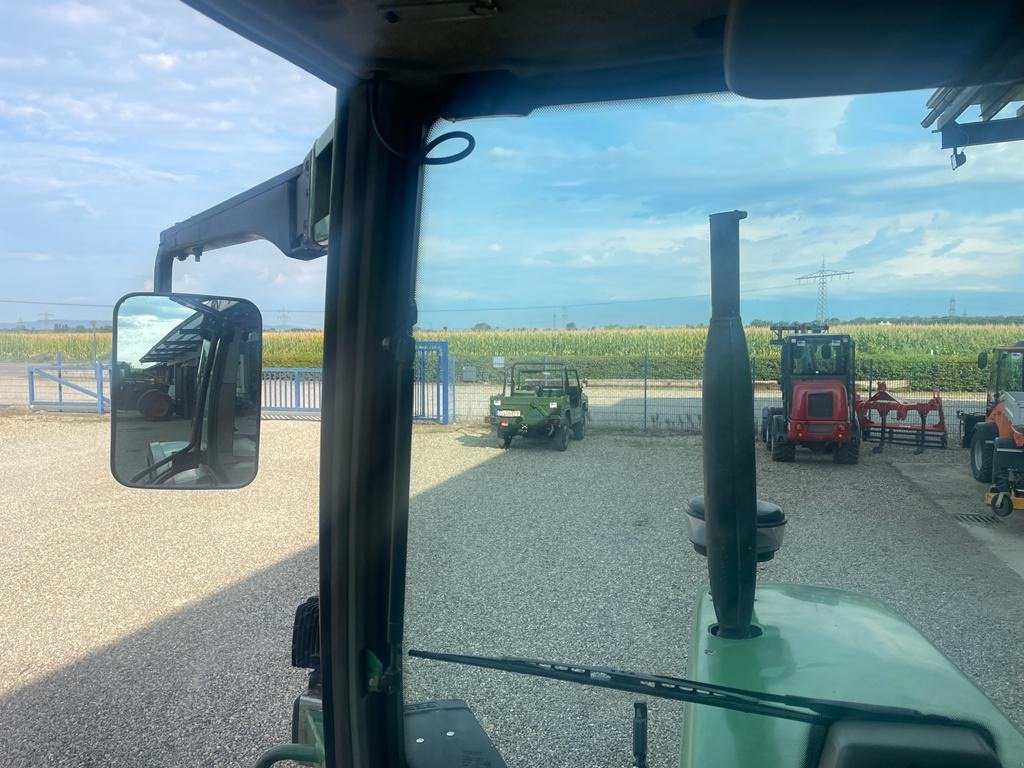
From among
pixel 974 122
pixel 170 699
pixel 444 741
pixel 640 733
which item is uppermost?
pixel 974 122

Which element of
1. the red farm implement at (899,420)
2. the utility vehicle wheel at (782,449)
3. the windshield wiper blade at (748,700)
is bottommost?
the windshield wiper blade at (748,700)

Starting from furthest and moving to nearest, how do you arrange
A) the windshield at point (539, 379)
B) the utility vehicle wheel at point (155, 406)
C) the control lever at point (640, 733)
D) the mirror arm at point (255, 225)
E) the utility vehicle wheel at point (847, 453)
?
the utility vehicle wheel at point (847, 453)
the utility vehicle wheel at point (155, 406)
the mirror arm at point (255, 225)
the windshield at point (539, 379)
the control lever at point (640, 733)

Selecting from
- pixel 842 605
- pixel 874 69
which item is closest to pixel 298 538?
pixel 842 605

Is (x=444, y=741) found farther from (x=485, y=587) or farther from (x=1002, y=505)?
(x=485, y=587)

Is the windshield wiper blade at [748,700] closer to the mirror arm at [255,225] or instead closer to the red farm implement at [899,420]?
the red farm implement at [899,420]

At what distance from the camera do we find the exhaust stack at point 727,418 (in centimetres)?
104

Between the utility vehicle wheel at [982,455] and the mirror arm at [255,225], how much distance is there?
1523mm

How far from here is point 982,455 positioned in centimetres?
210

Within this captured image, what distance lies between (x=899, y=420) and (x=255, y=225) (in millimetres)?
1411

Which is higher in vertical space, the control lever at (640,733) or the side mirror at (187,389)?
the side mirror at (187,389)

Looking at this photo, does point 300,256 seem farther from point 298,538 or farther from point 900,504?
point 298,538

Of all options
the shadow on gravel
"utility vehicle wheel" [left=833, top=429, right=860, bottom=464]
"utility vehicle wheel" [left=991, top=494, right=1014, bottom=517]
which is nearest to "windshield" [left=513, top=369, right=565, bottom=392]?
"utility vehicle wheel" [left=833, top=429, right=860, bottom=464]

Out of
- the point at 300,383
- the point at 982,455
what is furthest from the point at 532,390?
the point at 982,455

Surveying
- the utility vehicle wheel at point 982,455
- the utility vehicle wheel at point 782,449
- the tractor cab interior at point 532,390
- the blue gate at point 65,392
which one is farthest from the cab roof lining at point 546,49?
the blue gate at point 65,392
